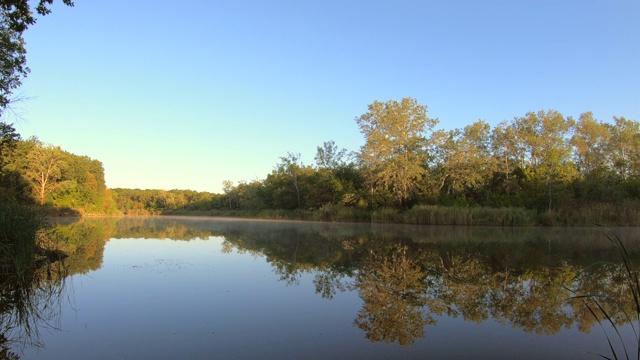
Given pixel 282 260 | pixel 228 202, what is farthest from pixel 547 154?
pixel 228 202

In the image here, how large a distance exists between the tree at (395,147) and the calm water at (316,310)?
25.2 m

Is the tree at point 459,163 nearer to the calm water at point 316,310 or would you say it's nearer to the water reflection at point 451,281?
the water reflection at point 451,281

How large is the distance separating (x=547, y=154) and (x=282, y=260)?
116 ft

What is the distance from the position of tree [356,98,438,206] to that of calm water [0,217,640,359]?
2522 centimetres

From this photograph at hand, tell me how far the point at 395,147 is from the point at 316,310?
107 ft

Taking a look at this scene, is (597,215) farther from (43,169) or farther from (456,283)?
(43,169)

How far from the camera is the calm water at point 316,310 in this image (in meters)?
4.22

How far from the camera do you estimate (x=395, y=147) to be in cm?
3722

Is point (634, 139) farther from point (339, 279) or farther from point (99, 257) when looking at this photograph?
point (99, 257)

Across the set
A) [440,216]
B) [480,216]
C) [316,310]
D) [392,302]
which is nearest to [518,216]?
[480,216]

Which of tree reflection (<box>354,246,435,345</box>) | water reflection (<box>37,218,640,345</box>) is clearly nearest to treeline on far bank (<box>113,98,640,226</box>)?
water reflection (<box>37,218,640,345</box>)

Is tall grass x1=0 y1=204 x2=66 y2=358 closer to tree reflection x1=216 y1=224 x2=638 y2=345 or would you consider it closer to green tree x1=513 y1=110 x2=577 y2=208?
tree reflection x1=216 y1=224 x2=638 y2=345

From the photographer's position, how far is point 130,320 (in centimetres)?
525

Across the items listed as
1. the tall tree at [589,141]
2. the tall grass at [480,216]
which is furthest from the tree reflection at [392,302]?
the tall tree at [589,141]
